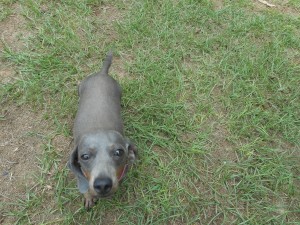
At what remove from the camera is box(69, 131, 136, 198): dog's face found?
8.54 feet

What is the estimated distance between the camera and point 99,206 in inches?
127

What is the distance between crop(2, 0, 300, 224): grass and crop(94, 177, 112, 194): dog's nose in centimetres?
70

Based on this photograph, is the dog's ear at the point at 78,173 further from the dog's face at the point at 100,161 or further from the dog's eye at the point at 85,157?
the dog's eye at the point at 85,157

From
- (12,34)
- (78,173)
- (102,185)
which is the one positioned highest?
(102,185)

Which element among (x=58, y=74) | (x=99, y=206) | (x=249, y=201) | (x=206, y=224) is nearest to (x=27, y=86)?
(x=58, y=74)

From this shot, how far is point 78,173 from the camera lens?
2861 mm

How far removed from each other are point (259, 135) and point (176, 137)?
917 millimetres

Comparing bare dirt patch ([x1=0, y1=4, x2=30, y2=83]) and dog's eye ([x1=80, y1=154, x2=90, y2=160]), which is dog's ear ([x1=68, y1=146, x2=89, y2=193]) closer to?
dog's eye ([x1=80, y1=154, x2=90, y2=160])

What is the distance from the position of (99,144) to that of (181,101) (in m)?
1.54

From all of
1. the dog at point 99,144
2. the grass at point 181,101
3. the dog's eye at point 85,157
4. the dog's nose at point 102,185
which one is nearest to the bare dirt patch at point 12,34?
the grass at point 181,101

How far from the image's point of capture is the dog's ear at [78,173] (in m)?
2.83

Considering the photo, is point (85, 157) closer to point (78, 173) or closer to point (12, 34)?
point (78, 173)

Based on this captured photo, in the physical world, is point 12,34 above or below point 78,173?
below

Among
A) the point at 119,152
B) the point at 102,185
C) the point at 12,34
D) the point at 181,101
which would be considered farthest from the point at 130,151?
the point at 12,34
